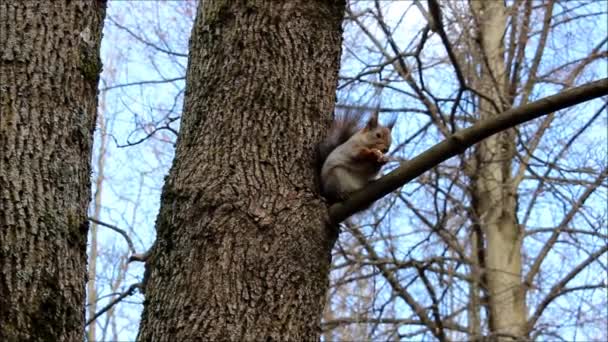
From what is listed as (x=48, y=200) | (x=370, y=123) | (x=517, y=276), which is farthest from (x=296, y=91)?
(x=517, y=276)

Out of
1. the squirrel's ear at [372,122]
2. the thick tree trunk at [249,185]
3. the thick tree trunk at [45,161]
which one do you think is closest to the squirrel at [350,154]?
the squirrel's ear at [372,122]

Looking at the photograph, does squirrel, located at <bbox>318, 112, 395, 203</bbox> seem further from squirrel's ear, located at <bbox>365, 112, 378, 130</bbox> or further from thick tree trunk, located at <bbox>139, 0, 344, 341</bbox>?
thick tree trunk, located at <bbox>139, 0, 344, 341</bbox>

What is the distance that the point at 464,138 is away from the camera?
2.45 m

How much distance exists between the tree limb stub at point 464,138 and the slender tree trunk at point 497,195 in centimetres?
534

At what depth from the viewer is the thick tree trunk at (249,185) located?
233 cm

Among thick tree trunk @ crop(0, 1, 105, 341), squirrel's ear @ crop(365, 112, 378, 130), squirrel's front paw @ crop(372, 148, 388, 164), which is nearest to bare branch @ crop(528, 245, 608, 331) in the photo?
squirrel's ear @ crop(365, 112, 378, 130)

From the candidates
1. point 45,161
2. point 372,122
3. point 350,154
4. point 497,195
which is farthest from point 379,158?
point 497,195

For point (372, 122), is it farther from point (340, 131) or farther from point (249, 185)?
point (249, 185)

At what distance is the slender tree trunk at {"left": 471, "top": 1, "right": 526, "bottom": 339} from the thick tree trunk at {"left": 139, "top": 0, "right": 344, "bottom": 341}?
5.21 meters

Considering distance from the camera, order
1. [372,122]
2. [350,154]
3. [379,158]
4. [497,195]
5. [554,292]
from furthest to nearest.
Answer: [497,195] → [554,292] → [372,122] → [379,158] → [350,154]

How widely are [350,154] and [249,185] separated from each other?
0.80 metres

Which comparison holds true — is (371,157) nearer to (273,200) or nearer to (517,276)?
(273,200)

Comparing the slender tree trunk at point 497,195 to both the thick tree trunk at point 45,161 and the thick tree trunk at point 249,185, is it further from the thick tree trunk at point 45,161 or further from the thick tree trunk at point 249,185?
the thick tree trunk at point 45,161

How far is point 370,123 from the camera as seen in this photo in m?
3.74
